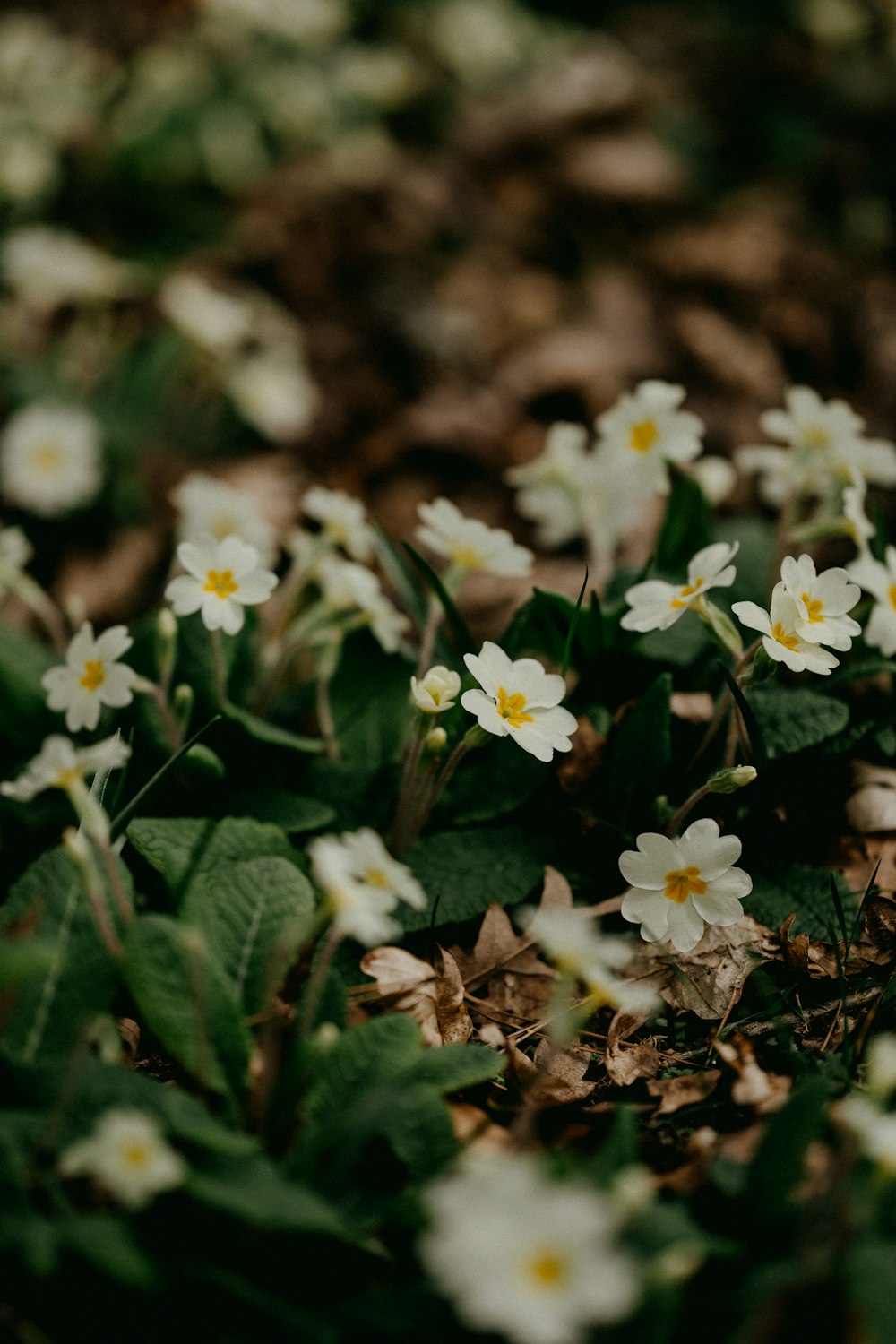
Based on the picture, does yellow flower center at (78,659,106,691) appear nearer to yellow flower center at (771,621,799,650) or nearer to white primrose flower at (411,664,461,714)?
white primrose flower at (411,664,461,714)

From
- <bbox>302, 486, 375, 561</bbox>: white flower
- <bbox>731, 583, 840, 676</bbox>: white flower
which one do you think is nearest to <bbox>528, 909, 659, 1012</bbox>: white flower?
<bbox>731, 583, 840, 676</bbox>: white flower

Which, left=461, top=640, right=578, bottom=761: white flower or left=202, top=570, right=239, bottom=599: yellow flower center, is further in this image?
left=202, top=570, right=239, bottom=599: yellow flower center

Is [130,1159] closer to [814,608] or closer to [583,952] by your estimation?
[583,952]

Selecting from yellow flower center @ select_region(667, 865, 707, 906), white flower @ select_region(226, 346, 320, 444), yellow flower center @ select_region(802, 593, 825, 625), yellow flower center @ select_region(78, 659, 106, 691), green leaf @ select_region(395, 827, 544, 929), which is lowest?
white flower @ select_region(226, 346, 320, 444)

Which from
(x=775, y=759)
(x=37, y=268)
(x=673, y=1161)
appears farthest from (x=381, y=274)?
(x=673, y=1161)

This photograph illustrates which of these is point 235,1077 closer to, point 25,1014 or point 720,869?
point 25,1014

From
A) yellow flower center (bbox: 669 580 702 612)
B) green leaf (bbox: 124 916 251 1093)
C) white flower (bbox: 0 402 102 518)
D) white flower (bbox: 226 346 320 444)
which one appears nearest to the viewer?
green leaf (bbox: 124 916 251 1093)
